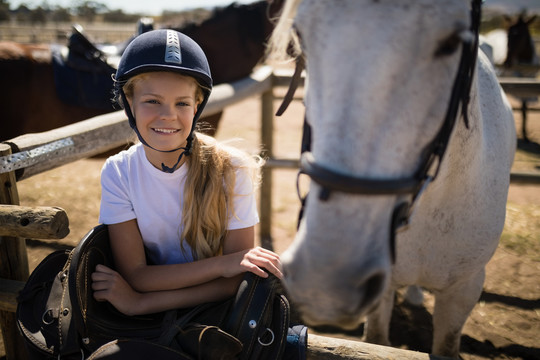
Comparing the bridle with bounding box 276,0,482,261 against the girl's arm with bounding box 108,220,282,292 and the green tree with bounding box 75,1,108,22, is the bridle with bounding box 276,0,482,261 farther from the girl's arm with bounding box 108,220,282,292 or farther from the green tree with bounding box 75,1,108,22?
the green tree with bounding box 75,1,108,22

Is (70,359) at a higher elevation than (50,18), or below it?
below

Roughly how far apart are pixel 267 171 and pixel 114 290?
8.28 ft

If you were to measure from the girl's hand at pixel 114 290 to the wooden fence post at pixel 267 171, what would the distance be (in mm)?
2374

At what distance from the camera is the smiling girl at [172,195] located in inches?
54.1

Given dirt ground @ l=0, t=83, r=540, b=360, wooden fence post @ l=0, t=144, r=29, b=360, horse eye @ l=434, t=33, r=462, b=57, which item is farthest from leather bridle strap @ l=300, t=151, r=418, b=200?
dirt ground @ l=0, t=83, r=540, b=360

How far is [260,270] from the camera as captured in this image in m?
1.27

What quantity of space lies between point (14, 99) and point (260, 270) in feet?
11.5

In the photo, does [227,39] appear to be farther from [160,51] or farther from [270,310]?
[270,310]

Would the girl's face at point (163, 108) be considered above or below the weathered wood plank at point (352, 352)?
above

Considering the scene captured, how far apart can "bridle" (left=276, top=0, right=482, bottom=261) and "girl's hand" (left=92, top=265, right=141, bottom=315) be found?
2.54ft

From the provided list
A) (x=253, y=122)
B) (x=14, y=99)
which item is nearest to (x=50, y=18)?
(x=253, y=122)

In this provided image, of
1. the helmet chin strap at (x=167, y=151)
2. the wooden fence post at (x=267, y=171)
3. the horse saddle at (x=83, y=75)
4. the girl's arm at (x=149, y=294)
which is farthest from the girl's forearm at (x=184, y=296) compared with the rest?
the horse saddle at (x=83, y=75)

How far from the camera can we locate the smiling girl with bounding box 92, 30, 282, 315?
1375 millimetres

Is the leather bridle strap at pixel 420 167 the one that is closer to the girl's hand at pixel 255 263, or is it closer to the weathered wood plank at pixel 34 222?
the girl's hand at pixel 255 263
